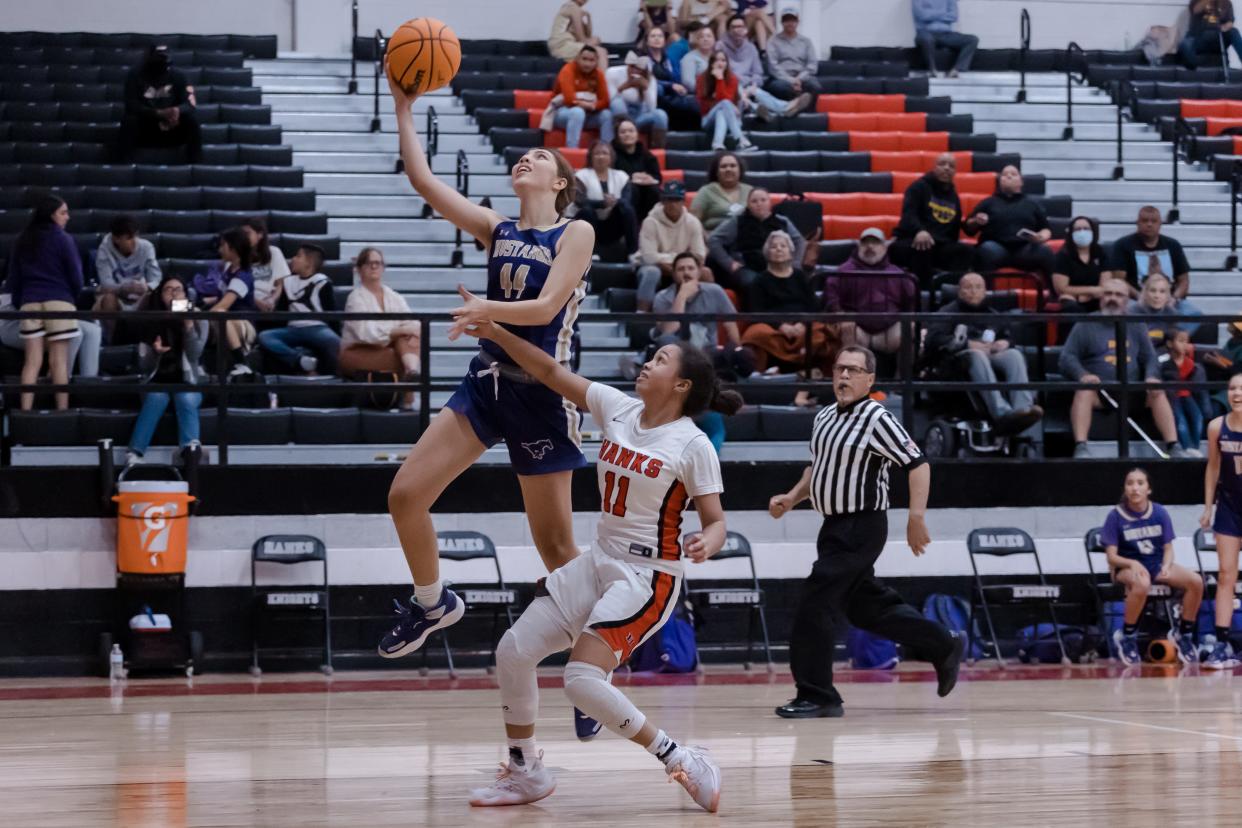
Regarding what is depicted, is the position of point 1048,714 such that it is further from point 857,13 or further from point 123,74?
point 857,13

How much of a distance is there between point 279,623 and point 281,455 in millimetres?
1069

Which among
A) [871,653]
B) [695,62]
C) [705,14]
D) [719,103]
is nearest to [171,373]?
[871,653]

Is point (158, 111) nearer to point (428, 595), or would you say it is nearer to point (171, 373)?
point (171, 373)

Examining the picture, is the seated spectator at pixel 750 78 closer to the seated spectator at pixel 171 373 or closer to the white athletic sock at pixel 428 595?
the seated spectator at pixel 171 373

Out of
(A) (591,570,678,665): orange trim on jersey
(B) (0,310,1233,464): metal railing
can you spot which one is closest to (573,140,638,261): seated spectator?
(B) (0,310,1233,464): metal railing

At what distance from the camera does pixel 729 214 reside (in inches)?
514

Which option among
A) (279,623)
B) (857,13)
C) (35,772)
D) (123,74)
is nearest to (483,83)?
(123,74)

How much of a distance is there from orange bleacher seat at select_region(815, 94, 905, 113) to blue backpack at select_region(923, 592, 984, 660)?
746 cm

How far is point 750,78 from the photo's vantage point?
16.4 metres

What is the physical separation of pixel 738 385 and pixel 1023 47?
9539 millimetres

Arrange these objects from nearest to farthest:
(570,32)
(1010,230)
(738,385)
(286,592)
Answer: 1. (286,592)
2. (738,385)
3. (1010,230)
4. (570,32)

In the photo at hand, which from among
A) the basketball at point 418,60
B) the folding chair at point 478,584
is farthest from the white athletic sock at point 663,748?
the folding chair at point 478,584

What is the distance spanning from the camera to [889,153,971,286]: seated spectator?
12.9 meters

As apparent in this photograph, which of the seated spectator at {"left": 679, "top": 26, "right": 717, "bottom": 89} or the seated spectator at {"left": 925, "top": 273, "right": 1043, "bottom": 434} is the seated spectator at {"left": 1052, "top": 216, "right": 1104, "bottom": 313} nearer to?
the seated spectator at {"left": 925, "top": 273, "right": 1043, "bottom": 434}
